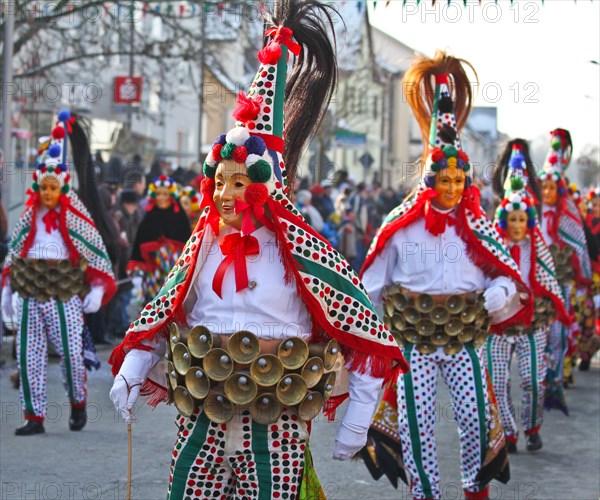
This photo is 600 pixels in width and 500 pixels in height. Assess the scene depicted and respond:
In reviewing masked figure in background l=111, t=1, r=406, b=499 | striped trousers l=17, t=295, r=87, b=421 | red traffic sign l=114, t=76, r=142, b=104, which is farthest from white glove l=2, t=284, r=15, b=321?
red traffic sign l=114, t=76, r=142, b=104

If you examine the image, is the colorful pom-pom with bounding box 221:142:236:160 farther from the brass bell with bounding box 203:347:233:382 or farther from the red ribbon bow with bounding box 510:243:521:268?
the red ribbon bow with bounding box 510:243:521:268

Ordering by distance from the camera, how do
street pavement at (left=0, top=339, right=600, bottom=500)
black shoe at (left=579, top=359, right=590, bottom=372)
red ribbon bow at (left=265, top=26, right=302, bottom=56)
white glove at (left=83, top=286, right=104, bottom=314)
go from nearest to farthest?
red ribbon bow at (left=265, top=26, right=302, bottom=56), street pavement at (left=0, top=339, right=600, bottom=500), white glove at (left=83, top=286, right=104, bottom=314), black shoe at (left=579, top=359, right=590, bottom=372)

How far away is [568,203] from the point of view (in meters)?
11.1

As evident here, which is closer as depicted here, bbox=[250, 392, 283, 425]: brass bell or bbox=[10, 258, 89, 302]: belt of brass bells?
bbox=[250, 392, 283, 425]: brass bell

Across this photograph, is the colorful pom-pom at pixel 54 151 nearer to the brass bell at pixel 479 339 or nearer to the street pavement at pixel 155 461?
the street pavement at pixel 155 461

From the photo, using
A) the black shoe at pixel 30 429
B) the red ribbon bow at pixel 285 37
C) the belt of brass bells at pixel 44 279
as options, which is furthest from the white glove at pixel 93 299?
the red ribbon bow at pixel 285 37

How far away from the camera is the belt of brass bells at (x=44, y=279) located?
343 inches

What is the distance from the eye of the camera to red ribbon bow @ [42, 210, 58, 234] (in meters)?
8.75

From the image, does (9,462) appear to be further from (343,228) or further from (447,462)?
(343,228)

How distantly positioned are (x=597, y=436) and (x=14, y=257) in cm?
469

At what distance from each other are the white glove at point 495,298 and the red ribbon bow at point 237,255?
2.55 metres

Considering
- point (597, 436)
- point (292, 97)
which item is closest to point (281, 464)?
point (292, 97)

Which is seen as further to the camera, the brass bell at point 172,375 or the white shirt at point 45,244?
the white shirt at point 45,244

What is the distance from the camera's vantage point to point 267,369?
4426mm
